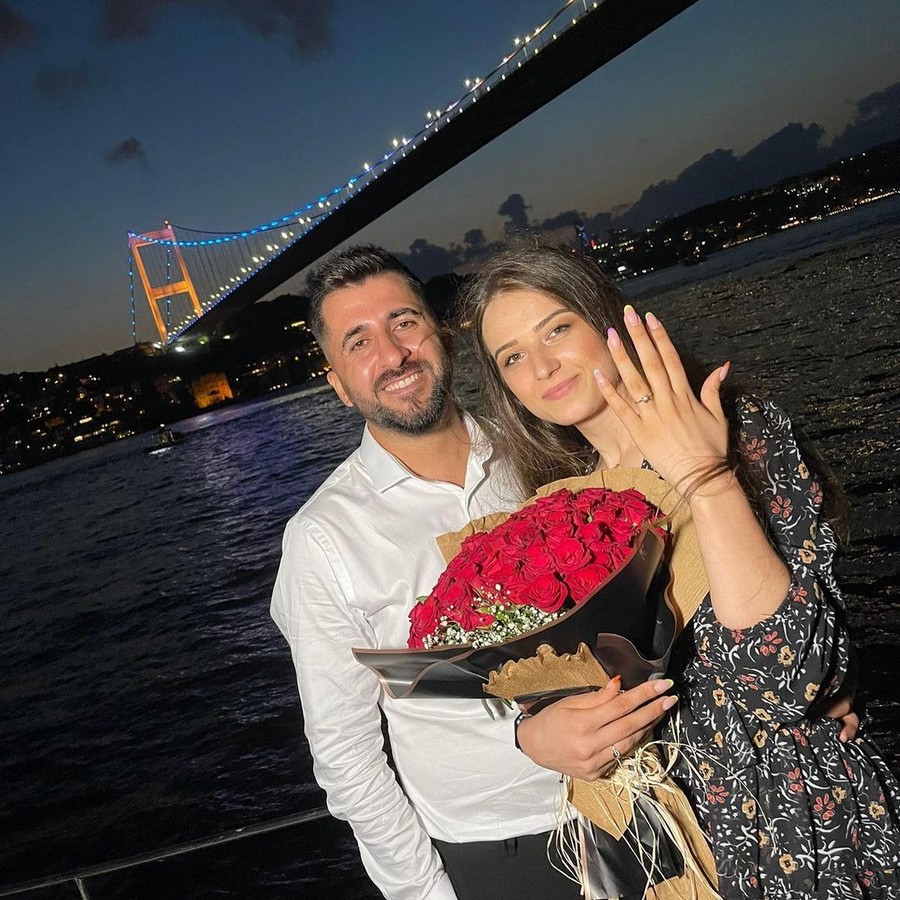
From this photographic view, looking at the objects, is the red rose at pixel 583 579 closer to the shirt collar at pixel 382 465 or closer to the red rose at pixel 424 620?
the red rose at pixel 424 620

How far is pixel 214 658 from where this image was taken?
10938 mm

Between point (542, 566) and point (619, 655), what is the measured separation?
0.18m

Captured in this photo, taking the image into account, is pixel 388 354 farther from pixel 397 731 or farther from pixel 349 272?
pixel 397 731

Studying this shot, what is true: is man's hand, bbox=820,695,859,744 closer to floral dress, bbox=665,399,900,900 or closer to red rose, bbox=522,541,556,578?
floral dress, bbox=665,399,900,900

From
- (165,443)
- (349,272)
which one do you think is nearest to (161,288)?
(165,443)

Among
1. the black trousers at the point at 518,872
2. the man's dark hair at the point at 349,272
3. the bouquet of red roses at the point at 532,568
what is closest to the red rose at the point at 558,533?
the bouquet of red roses at the point at 532,568

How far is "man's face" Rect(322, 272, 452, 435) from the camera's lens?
1908mm

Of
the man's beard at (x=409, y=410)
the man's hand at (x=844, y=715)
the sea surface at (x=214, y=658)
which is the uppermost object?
the man's beard at (x=409, y=410)

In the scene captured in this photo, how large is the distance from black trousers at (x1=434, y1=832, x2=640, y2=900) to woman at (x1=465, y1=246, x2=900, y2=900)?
0.47 meters

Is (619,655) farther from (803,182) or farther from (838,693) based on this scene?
(803,182)

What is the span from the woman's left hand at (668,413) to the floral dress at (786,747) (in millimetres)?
238

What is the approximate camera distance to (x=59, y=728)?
10.6 m

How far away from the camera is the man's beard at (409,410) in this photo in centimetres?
190

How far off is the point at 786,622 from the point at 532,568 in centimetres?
43
